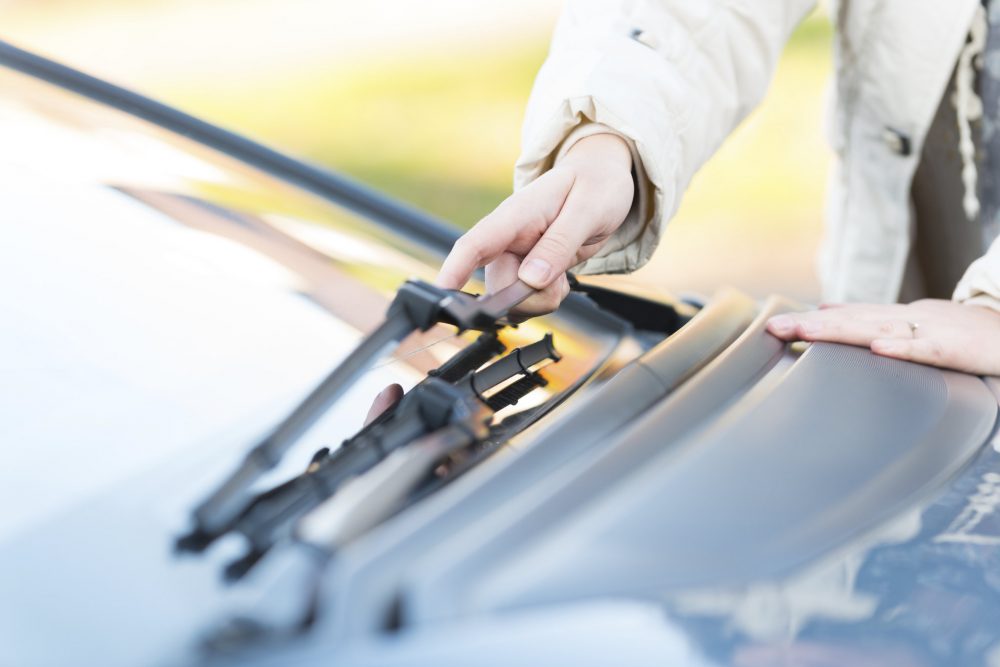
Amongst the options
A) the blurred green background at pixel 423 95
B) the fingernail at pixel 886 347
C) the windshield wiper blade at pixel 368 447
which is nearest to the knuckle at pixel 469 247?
the windshield wiper blade at pixel 368 447

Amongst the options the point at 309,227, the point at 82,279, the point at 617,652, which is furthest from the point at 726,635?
the point at 309,227

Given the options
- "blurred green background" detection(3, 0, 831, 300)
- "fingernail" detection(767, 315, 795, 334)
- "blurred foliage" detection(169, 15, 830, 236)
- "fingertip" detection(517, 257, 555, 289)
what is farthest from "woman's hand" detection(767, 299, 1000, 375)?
"blurred foliage" detection(169, 15, 830, 236)

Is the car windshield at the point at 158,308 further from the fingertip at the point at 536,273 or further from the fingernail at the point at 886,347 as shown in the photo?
the fingernail at the point at 886,347

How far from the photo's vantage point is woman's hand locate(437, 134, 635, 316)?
1.16 metres

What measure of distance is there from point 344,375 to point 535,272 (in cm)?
29

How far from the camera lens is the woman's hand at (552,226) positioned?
1.16 meters

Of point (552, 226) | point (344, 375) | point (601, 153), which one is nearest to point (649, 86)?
point (601, 153)

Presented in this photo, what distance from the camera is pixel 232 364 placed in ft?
3.57

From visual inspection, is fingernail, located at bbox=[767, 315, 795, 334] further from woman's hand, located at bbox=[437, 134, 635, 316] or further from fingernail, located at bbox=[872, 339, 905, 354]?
woman's hand, located at bbox=[437, 134, 635, 316]

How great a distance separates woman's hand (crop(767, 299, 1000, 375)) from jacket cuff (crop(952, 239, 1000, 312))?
87mm

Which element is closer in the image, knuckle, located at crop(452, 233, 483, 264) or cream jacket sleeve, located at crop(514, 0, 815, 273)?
knuckle, located at crop(452, 233, 483, 264)

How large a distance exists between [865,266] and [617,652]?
117 cm

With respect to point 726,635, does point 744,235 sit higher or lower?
lower

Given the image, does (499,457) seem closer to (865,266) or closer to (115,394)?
(115,394)
